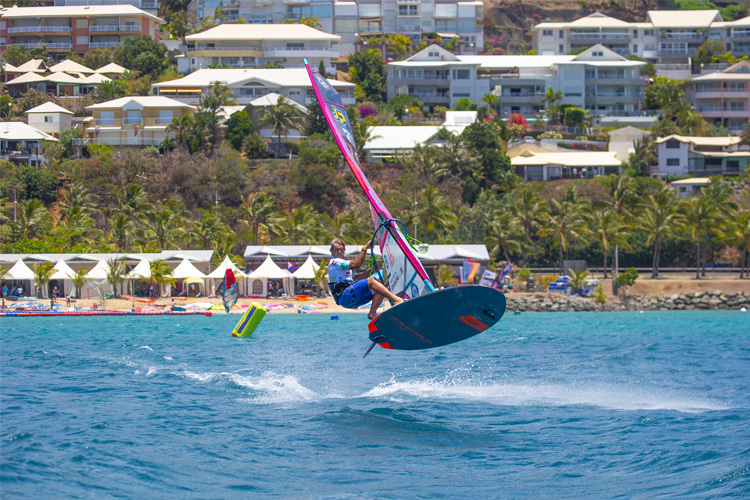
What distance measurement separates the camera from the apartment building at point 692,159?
69.7 m

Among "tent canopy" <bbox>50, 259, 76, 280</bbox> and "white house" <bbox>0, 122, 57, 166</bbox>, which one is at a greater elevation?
"white house" <bbox>0, 122, 57, 166</bbox>

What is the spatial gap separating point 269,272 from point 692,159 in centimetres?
4607

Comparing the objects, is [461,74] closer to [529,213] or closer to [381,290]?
[529,213]

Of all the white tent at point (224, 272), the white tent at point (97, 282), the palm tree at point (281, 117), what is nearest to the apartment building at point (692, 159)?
the palm tree at point (281, 117)

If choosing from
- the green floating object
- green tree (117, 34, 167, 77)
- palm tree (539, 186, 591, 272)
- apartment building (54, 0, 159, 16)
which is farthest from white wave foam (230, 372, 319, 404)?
apartment building (54, 0, 159, 16)

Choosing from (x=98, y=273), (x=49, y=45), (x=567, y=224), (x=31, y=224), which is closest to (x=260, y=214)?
(x=98, y=273)

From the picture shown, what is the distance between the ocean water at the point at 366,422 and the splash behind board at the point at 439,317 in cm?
142

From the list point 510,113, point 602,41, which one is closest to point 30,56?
point 510,113

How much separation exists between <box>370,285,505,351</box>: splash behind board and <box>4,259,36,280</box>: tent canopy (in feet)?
103

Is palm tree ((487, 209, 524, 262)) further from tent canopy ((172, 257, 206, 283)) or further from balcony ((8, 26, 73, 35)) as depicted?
balcony ((8, 26, 73, 35))

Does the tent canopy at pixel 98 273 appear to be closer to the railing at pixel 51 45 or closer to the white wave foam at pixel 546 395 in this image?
the white wave foam at pixel 546 395

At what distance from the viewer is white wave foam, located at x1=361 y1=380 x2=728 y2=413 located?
14.5m

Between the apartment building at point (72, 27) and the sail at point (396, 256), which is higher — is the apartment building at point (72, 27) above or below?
above

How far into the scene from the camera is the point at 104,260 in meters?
41.2
